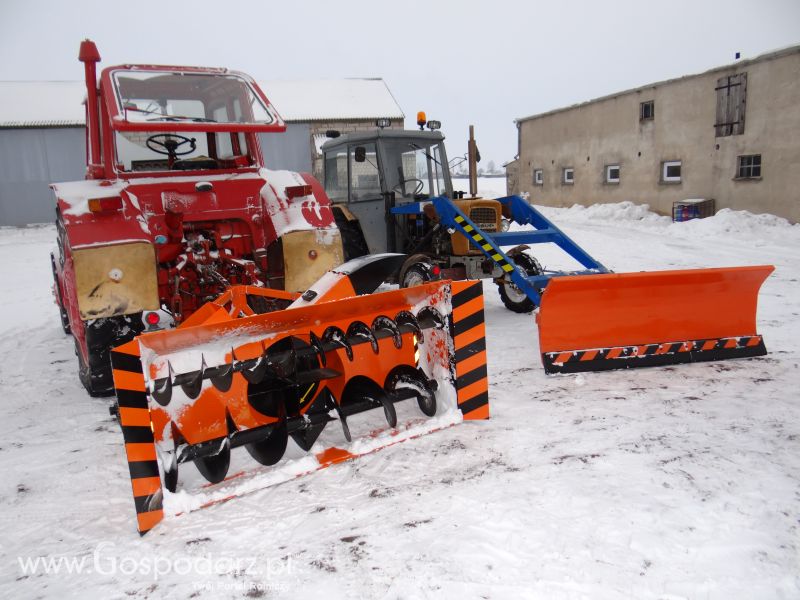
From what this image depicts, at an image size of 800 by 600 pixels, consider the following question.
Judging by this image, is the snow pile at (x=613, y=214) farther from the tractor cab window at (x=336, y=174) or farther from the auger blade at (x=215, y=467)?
the auger blade at (x=215, y=467)

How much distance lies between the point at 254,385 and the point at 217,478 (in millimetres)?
503

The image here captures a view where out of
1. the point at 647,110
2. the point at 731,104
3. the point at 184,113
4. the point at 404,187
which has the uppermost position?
the point at 647,110

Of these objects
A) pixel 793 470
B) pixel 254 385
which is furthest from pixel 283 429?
pixel 793 470

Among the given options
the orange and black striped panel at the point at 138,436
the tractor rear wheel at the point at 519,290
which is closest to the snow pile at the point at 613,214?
the tractor rear wheel at the point at 519,290

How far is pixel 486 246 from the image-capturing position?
5.37 metres

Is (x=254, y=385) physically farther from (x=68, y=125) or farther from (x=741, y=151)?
(x=68, y=125)

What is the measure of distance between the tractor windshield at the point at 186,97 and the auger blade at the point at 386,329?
6.29ft

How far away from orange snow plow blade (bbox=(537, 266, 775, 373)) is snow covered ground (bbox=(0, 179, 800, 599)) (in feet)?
0.52

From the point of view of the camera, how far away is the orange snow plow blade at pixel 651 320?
13.2 feet

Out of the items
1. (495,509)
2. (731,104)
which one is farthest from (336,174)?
(731,104)

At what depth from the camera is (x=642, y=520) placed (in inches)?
89.7

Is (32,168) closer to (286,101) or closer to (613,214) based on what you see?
(286,101)

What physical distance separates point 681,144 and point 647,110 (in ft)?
5.80

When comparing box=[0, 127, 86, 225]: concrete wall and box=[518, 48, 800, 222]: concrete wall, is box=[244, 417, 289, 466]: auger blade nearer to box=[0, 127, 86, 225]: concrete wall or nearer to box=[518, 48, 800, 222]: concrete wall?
box=[518, 48, 800, 222]: concrete wall
